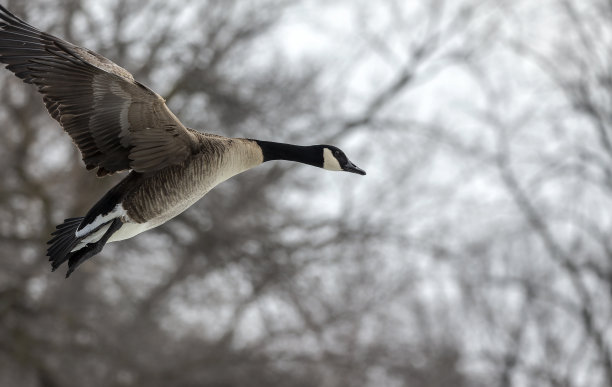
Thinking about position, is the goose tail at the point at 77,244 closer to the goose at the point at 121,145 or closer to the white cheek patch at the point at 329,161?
the goose at the point at 121,145

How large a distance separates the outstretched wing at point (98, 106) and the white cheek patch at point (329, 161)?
2.53ft

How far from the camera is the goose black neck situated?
4727mm

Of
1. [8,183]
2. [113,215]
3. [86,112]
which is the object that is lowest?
[113,215]

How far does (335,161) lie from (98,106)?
1294 millimetres

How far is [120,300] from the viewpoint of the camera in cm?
1423

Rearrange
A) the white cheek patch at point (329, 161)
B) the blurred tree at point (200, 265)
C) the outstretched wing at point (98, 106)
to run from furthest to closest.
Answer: the blurred tree at point (200, 265) < the white cheek patch at point (329, 161) < the outstretched wing at point (98, 106)

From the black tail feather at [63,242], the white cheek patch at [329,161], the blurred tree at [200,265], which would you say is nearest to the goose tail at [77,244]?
the black tail feather at [63,242]

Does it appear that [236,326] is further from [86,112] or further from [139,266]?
[86,112]

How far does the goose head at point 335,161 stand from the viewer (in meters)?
4.92

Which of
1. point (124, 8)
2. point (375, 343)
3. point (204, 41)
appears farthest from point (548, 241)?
point (124, 8)

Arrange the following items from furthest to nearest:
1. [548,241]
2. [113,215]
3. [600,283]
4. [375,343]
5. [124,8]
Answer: [548,241], [600,283], [375,343], [124,8], [113,215]

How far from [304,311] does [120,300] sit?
2903 millimetres

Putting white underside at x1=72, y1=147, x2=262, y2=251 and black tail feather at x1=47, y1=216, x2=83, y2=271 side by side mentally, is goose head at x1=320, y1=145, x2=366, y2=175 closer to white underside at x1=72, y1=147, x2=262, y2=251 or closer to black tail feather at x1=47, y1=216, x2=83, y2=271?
white underside at x1=72, y1=147, x2=262, y2=251

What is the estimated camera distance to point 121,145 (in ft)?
15.1
